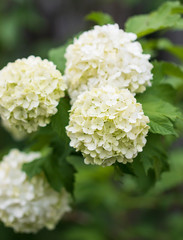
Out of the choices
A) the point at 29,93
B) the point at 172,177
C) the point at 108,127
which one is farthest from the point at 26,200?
the point at 172,177

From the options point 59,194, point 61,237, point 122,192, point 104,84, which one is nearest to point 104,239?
point 122,192

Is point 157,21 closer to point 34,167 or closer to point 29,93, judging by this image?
point 29,93

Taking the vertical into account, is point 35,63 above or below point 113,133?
above

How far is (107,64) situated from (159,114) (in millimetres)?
413

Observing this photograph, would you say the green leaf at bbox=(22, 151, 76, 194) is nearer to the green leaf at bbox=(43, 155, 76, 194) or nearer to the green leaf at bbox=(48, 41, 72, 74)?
the green leaf at bbox=(43, 155, 76, 194)

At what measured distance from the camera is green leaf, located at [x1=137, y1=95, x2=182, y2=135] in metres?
2.08

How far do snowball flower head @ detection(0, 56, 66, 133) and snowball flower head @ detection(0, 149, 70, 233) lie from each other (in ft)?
2.28

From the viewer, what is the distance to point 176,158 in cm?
454

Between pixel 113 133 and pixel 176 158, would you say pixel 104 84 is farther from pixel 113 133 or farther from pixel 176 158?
pixel 176 158

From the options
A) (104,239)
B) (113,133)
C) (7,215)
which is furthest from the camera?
(104,239)

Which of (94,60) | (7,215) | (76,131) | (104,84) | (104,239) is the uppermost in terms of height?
(94,60)

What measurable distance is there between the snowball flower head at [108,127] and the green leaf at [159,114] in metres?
0.12

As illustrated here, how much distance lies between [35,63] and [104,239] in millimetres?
3202

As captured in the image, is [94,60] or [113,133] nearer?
[113,133]
